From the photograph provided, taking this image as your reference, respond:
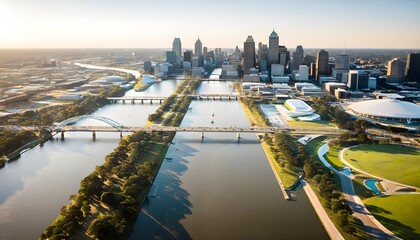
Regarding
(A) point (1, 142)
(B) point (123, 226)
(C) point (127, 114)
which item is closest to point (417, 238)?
(B) point (123, 226)

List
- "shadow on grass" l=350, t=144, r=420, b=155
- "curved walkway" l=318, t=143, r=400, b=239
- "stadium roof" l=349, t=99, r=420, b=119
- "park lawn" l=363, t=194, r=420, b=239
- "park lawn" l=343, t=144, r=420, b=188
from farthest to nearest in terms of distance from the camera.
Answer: "stadium roof" l=349, t=99, r=420, b=119
"shadow on grass" l=350, t=144, r=420, b=155
"park lawn" l=343, t=144, r=420, b=188
"park lawn" l=363, t=194, r=420, b=239
"curved walkway" l=318, t=143, r=400, b=239

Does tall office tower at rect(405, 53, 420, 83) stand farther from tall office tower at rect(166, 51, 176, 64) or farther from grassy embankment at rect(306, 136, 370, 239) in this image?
tall office tower at rect(166, 51, 176, 64)

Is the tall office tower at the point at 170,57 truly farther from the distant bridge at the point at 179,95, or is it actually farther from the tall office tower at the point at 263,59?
the distant bridge at the point at 179,95

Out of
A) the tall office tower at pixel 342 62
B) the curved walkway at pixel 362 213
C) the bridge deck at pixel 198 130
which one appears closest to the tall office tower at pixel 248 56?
the tall office tower at pixel 342 62

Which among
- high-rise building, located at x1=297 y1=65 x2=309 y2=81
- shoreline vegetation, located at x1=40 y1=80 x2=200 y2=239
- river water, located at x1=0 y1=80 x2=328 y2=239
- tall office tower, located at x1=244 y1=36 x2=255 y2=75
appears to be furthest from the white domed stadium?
tall office tower, located at x1=244 y1=36 x2=255 y2=75

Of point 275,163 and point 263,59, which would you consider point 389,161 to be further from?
point 263,59

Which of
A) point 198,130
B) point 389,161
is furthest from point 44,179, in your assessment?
point 389,161
